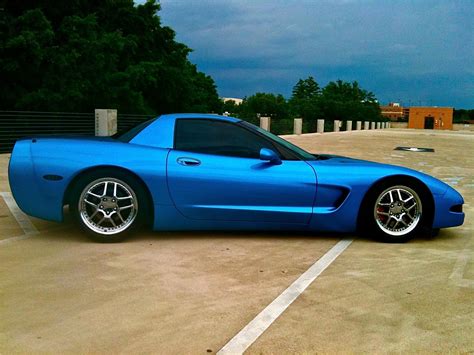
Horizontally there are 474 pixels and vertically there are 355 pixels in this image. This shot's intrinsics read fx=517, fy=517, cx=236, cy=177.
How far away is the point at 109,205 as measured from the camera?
480 cm

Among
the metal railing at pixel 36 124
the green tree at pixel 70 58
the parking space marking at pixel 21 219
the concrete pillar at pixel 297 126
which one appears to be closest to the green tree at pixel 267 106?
the concrete pillar at pixel 297 126

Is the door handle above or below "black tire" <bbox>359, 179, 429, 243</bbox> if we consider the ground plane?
above

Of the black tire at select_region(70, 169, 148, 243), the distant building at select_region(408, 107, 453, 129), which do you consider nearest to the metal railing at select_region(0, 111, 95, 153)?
the black tire at select_region(70, 169, 148, 243)

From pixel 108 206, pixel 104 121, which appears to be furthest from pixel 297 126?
pixel 108 206

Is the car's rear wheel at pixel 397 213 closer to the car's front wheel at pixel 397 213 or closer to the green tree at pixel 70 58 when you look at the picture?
the car's front wheel at pixel 397 213

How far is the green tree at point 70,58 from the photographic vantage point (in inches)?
926

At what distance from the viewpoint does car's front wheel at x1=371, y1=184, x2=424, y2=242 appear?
16.6 feet

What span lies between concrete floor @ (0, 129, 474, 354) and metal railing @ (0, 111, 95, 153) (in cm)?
1283

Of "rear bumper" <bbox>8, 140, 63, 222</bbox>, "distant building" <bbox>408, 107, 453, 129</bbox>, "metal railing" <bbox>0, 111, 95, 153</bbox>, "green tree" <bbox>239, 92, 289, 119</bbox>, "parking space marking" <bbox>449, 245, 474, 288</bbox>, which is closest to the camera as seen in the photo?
"parking space marking" <bbox>449, 245, 474, 288</bbox>

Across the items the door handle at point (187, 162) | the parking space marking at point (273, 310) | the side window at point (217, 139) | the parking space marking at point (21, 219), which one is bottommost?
the parking space marking at point (21, 219)

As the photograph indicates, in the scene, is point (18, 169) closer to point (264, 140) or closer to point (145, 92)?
point (264, 140)

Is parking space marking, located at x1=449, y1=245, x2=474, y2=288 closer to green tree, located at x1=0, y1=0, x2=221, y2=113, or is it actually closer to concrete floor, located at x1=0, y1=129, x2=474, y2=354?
concrete floor, located at x1=0, y1=129, x2=474, y2=354

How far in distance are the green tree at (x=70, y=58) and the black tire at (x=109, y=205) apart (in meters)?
20.0

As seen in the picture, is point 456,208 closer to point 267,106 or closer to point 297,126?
A: point 297,126
